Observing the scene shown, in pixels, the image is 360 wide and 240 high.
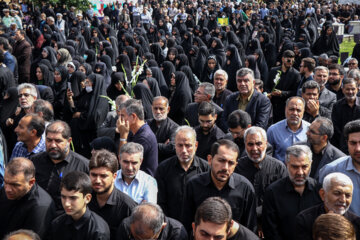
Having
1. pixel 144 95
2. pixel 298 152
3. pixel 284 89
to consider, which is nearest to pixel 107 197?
pixel 298 152

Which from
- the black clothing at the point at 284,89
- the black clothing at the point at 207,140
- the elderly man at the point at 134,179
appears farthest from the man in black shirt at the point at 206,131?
the black clothing at the point at 284,89

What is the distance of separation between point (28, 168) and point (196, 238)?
1472 millimetres

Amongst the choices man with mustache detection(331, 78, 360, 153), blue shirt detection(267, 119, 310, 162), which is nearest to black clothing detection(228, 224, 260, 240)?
blue shirt detection(267, 119, 310, 162)

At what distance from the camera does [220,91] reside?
23.0 ft

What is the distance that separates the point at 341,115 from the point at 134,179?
3.15 meters

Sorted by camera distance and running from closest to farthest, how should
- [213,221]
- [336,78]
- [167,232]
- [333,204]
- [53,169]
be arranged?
[213,221], [167,232], [333,204], [53,169], [336,78]

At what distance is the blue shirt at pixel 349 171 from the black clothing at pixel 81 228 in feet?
6.66

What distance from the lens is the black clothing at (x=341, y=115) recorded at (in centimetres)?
595

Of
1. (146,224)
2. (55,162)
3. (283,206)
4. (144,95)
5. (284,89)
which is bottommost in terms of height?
(284,89)

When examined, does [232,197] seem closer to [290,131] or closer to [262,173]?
[262,173]

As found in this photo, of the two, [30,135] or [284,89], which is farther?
[284,89]

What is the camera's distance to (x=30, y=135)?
4695mm

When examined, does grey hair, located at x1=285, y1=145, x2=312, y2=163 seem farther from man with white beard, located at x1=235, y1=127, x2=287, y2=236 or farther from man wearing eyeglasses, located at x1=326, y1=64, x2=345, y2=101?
man wearing eyeglasses, located at x1=326, y1=64, x2=345, y2=101

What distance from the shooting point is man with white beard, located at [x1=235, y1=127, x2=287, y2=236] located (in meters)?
4.34
